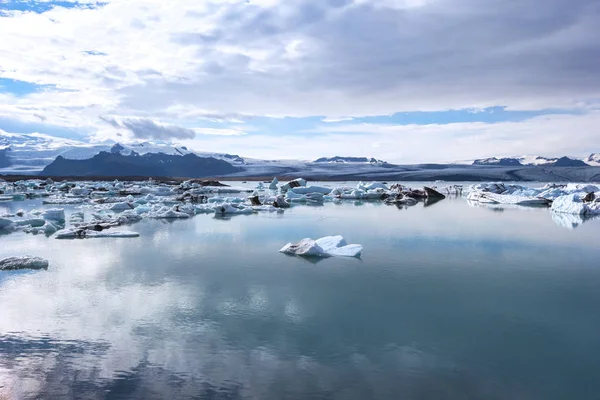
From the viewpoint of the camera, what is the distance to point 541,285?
7172mm

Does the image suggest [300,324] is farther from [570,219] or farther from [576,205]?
[576,205]

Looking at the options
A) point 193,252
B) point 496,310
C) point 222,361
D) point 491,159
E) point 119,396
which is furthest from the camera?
point 491,159

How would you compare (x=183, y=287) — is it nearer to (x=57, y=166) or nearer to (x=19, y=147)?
(x=57, y=166)

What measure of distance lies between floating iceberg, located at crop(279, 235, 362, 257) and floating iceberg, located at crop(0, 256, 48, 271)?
464 centimetres

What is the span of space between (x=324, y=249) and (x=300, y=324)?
420 centimetres

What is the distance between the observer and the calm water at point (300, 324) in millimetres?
3947

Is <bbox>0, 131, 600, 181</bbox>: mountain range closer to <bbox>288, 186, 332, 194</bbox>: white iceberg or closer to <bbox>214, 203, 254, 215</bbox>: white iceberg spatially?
<bbox>288, 186, 332, 194</bbox>: white iceberg

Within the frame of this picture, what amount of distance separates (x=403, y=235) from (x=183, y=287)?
7.07 meters

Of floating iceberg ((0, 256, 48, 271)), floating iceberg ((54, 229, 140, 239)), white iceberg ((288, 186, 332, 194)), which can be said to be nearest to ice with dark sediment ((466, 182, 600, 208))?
white iceberg ((288, 186, 332, 194))

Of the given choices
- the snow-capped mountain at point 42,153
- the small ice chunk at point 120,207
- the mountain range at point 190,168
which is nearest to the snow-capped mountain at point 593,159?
the mountain range at point 190,168

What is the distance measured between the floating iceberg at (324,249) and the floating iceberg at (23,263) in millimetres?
4644

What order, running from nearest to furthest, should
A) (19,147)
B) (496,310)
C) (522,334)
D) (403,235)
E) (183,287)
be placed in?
1. (522,334)
2. (496,310)
3. (183,287)
4. (403,235)
5. (19,147)

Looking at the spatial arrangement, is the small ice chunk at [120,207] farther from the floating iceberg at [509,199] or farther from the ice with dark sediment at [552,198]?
the floating iceberg at [509,199]

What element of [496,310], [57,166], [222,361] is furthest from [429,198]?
[57,166]
